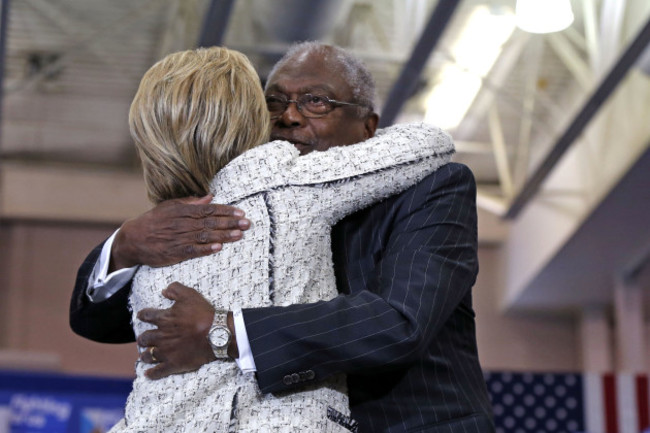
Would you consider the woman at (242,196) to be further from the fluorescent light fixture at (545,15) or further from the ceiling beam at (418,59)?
the fluorescent light fixture at (545,15)

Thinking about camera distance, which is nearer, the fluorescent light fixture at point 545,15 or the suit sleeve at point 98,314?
the suit sleeve at point 98,314

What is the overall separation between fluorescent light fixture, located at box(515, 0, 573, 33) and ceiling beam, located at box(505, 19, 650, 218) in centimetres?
59

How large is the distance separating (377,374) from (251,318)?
0.31m

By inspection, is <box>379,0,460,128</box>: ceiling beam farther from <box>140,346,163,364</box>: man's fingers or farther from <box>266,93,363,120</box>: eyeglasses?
<box>140,346,163,364</box>: man's fingers

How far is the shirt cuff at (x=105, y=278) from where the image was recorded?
1.99 m

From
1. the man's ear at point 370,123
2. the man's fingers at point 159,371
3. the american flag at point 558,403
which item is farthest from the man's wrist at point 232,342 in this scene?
the american flag at point 558,403

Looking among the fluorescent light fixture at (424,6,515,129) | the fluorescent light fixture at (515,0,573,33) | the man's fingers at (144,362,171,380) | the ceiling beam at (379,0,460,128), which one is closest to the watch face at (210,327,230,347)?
the man's fingers at (144,362,171,380)

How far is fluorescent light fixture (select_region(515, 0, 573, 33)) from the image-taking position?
641 cm

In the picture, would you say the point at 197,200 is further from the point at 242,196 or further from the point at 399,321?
the point at 399,321

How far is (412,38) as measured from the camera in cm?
827

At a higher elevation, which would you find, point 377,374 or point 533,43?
point 533,43

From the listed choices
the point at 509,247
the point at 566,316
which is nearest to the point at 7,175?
the point at 509,247

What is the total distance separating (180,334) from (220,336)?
77 millimetres

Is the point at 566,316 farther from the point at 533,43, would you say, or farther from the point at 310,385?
the point at 310,385
